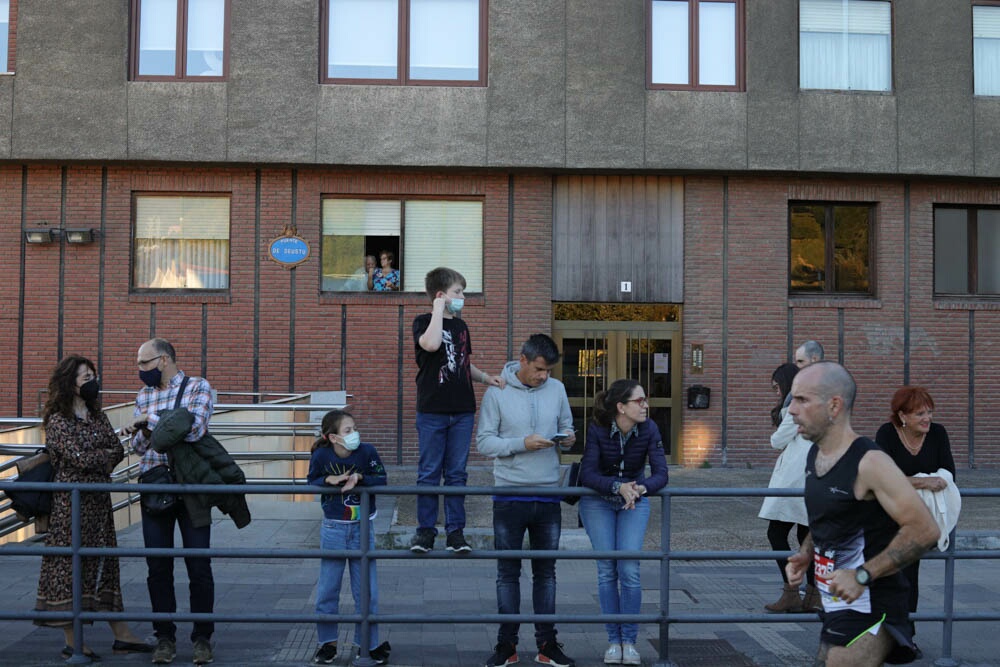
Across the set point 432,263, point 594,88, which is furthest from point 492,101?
point 432,263

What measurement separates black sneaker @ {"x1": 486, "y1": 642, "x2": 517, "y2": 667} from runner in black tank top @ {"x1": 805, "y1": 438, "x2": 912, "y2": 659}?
8.95ft

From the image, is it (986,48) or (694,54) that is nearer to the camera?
(694,54)

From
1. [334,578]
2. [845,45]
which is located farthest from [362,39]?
[334,578]

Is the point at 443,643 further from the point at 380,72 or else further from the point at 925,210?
the point at 925,210

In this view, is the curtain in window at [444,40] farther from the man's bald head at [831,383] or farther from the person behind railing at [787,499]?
the man's bald head at [831,383]

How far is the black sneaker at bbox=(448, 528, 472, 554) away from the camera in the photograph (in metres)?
6.24

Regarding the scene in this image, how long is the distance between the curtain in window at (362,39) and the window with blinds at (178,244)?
292cm

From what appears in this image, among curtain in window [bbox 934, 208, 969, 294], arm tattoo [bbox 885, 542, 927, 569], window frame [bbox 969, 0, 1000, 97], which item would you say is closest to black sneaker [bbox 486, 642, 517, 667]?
arm tattoo [bbox 885, 542, 927, 569]

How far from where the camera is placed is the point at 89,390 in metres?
6.48

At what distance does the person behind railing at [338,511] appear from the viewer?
6.30 m

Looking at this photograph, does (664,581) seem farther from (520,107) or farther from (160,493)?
(520,107)

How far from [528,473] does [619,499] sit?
0.58m

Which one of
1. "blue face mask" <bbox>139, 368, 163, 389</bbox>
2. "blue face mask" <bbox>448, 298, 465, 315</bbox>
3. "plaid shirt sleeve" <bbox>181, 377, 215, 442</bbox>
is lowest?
"plaid shirt sleeve" <bbox>181, 377, 215, 442</bbox>

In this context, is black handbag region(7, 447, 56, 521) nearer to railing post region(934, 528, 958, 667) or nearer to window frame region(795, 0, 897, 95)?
railing post region(934, 528, 958, 667)
